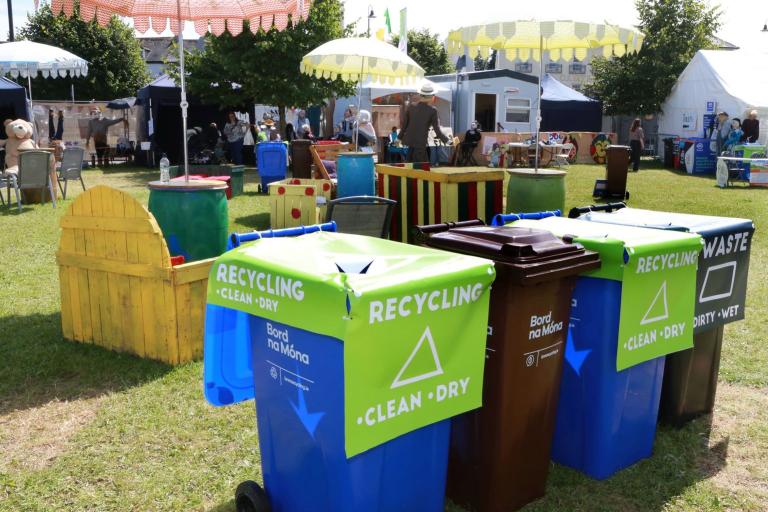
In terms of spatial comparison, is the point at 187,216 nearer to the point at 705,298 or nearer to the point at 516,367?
the point at 516,367

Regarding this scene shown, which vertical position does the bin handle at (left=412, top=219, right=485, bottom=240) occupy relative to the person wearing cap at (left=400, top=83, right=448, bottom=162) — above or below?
below

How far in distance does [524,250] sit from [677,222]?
4.78 ft

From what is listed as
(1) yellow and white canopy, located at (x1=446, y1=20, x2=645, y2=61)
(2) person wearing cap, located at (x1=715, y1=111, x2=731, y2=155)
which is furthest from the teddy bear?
(2) person wearing cap, located at (x1=715, y1=111, x2=731, y2=155)

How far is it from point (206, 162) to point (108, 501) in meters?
15.2

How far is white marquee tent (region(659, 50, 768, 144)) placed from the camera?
70.6 feet

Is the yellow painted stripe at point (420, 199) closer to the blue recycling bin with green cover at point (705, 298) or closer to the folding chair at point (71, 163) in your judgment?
the blue recycling bin with green cover at point (705, 298)

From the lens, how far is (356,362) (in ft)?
7.47

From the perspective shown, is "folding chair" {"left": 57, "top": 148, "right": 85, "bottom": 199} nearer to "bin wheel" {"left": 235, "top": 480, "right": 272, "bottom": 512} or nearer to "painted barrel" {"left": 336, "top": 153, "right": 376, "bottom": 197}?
"painted barrel" {"left": 336, "top": 153, "right": 376, "bottom": 197}

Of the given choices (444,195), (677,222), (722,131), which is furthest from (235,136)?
(677,222)

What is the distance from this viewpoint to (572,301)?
3215 millimetres

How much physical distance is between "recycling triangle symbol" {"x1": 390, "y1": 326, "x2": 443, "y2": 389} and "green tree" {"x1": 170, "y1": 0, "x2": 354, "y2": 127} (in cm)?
1778

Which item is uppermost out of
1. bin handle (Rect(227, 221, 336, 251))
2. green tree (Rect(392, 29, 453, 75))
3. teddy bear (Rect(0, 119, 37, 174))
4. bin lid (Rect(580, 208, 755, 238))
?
green tree (Rect(392, 29, 453, 75))

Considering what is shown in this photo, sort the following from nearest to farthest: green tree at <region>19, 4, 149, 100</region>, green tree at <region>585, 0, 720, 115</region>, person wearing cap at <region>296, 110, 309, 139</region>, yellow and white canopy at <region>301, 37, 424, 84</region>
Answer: yellow and white canopy at <region>301, 37, 424, 84</region> < person wearing cap at <region>296, 110, 309, 139</region> < green tree at <region>585, 0, 720, 115</region> < green tree at <region>19, 4, 149, 100</region>

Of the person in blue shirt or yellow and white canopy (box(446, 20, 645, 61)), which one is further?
the person in blue shirt
